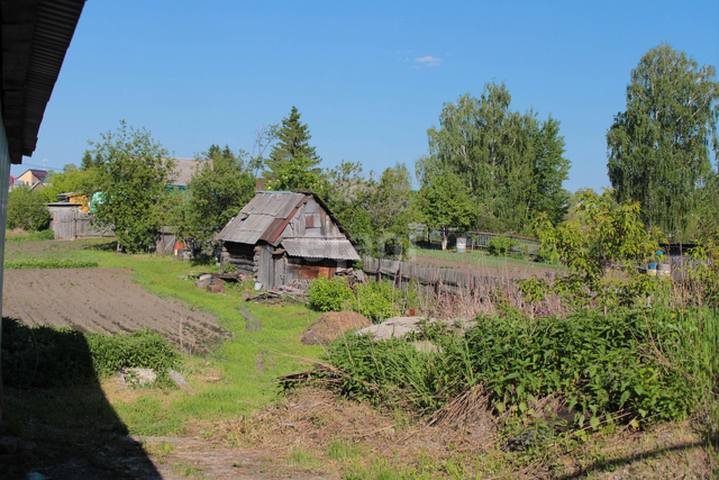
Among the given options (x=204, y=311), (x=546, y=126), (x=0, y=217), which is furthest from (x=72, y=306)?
(x=546, y=126)

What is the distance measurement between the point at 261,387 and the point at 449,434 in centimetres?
427

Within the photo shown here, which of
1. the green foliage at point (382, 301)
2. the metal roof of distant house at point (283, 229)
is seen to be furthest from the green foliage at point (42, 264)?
the green foliage at point (382, 301)

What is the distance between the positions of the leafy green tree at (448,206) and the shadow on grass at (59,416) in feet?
126

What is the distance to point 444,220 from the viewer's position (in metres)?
46.2

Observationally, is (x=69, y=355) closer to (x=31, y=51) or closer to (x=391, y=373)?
Result: (x=391, y=373)

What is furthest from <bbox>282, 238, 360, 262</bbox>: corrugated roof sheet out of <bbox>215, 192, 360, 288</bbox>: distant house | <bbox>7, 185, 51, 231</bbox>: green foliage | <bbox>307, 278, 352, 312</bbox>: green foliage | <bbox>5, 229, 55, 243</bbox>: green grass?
<bbox>7, 185, 51, 231</bbox>: green foliage

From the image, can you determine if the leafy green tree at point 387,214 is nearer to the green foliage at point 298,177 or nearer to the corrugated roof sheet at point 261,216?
the green foliage at point 298,177

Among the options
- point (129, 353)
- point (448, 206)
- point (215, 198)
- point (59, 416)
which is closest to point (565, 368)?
point (59, 416)

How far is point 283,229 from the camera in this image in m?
20.9

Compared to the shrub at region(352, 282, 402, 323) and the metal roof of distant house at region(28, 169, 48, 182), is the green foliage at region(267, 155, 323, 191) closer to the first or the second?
the shrub at region(352, 282, 402, 323)

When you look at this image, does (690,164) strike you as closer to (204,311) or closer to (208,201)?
(208,201)

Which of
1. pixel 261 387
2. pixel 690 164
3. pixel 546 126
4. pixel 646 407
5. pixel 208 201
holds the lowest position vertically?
pixel 261 387

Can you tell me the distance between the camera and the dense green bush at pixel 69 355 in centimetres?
775

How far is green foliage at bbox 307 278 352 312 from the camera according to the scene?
16266 millimetres
